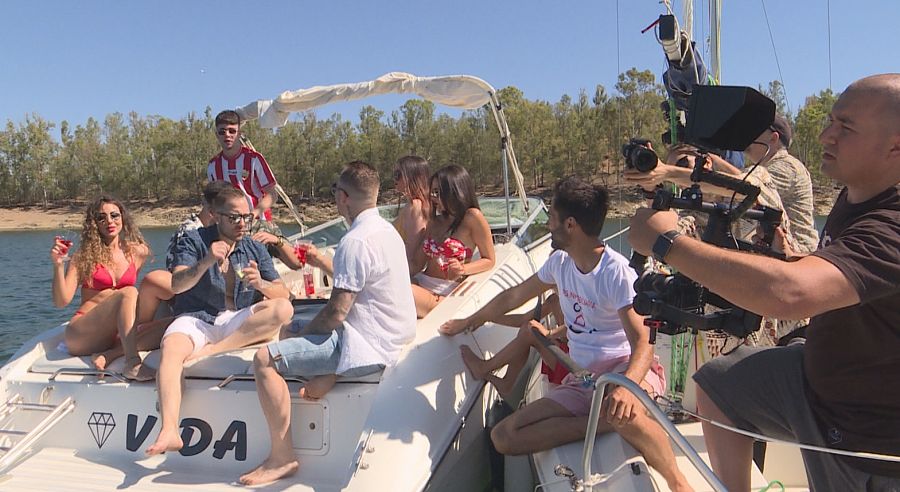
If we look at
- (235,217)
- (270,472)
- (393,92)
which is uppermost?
(393,92)

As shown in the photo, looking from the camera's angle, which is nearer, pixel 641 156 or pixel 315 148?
pixel 641 156

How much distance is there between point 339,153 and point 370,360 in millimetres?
Answer: 43682

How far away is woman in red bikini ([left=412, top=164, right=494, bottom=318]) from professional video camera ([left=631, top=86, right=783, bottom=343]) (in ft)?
8.57

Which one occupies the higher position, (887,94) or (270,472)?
(887,94)

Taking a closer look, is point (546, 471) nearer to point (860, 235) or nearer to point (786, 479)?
point (786, 479)

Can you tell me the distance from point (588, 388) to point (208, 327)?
197 centimetres

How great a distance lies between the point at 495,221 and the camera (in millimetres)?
7426

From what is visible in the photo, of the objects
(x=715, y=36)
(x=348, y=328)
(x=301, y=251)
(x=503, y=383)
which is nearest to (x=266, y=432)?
(x=348, y=328)

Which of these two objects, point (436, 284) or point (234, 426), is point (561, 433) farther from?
point (436, 284)

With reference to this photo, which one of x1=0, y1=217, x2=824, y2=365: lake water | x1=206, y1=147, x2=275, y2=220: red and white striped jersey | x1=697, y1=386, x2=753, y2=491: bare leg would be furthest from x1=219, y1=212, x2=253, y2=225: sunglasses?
x1=0, y1=217, x2=824, y2=365: lake water

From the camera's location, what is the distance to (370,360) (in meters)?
2.88

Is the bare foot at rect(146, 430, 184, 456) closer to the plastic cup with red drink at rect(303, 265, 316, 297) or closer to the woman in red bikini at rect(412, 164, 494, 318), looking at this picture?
the woman in red bikini at rect(412, 164, 494, 318)

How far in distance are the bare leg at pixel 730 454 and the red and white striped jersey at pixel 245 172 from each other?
13.2ft

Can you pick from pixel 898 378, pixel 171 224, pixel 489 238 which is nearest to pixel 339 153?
pixel 171 224
